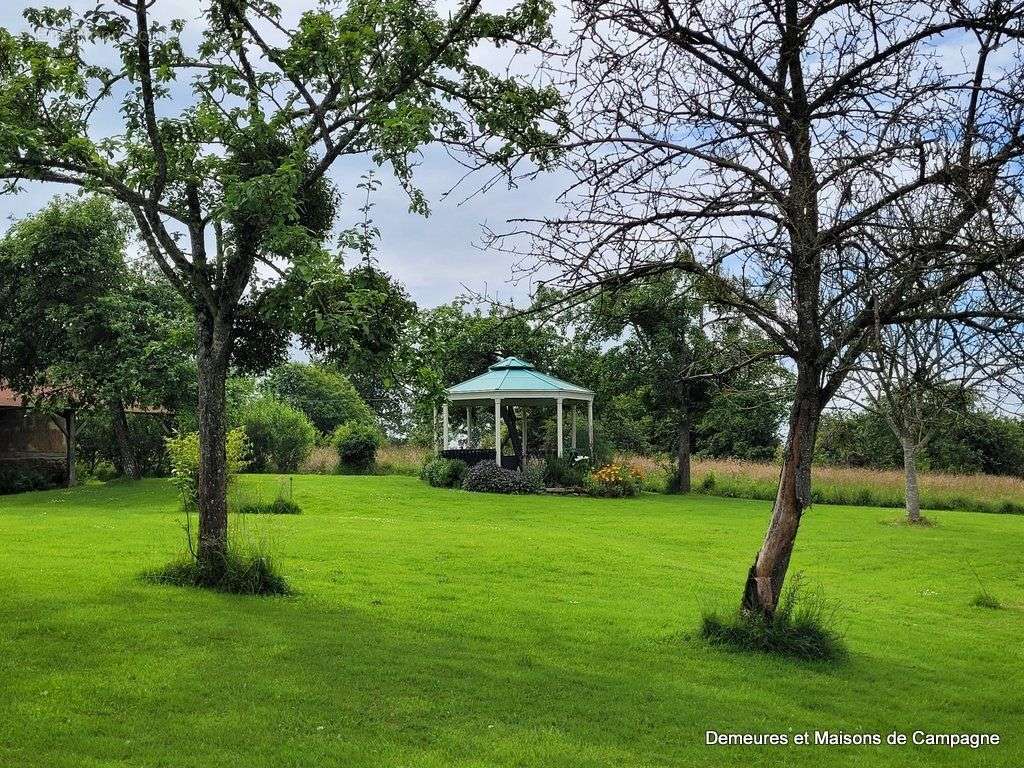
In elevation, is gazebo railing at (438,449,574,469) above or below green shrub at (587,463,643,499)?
above

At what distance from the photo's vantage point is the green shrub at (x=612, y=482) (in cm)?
2502

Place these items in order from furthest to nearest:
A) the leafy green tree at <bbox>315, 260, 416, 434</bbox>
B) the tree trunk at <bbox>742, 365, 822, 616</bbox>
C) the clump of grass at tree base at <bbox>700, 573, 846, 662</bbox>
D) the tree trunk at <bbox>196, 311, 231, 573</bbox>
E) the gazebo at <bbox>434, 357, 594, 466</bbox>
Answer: the gazebo at <bbox>434, 357, 594, 466</bbox> < the tree trunk at <bbox>196, 311, 231, 573</bbox> < the leafy green tree at <bbox>315, 260, 416, 434</bbox> < the clump of grass at tree base at <bbox>700, 573, 846, 662</bbox> < the tree trunk at <bbox>742, 365, 822, 616</bbox>

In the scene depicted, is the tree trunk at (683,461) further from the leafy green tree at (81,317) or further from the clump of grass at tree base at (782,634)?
the clump of grass at tree base at (782,634)

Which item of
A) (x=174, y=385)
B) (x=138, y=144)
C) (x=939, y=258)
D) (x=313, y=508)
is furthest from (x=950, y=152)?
(x=174, y=385)

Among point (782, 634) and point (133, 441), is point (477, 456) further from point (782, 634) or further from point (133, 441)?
point (782, 634)

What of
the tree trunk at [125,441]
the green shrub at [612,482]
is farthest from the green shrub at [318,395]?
the green shrub at [612,482]

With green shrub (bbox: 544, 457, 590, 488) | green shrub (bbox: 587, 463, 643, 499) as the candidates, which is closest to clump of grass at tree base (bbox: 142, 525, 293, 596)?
green shrub (bbox: 587, 463, 643, 499)

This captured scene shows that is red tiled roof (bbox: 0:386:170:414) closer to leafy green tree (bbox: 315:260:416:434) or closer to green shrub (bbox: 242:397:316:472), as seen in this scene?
green shrub (bbox: 242:397:316:472)

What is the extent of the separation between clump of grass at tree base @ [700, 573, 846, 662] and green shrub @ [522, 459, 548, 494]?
1678 centimetres

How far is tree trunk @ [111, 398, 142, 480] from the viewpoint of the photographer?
26.5 m

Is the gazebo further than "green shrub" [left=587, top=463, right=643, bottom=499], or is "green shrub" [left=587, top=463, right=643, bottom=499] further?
the gazebo

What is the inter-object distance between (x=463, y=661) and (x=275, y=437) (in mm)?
25738

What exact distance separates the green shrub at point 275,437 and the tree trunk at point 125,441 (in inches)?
162

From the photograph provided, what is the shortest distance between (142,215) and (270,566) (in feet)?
12.4
